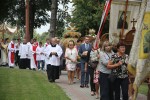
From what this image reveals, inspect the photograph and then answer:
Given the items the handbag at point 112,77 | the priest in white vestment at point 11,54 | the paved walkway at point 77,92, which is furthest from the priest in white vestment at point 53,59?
the priest in white vestment at point 11,54

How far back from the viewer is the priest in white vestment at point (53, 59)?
60.9 ft

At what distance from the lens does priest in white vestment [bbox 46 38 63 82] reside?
1855 cm

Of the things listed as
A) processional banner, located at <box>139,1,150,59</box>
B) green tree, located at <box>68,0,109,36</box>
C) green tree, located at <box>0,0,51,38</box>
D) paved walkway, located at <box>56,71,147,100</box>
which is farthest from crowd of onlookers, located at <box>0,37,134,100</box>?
green tree, located at <box>0,0,51,38</box>

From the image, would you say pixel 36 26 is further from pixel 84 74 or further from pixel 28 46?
pixel 84 74

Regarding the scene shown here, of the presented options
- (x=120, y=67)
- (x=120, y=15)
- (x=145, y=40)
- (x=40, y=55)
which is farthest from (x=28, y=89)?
(x=40, y=55)

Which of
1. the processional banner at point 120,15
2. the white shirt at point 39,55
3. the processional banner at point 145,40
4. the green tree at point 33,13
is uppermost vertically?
the green tree at point 33,13

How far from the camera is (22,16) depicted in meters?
43.8

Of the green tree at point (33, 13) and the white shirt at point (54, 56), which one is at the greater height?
the green tree at point (33, 13)

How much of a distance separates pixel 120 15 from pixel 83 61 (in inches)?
121

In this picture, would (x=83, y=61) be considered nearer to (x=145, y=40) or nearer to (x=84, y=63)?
(x=84, y=63)

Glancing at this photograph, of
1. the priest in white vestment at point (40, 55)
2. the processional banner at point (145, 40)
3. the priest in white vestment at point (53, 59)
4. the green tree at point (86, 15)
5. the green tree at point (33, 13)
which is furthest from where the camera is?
the green tree at point (33, 13)

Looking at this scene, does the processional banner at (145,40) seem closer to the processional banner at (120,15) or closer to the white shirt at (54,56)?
the processional banner at (120,15)

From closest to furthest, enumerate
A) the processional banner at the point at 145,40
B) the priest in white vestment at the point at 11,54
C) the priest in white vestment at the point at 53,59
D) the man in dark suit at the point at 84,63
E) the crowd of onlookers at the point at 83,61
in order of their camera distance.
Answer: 1. the processional banner at the point at 145,40
2. the crowd of onlookers at the point at 83,61
3. the man in dark suit at the point at 84,63
4. the priest in white vestment at the point at 53,59
5. the priest in white vestment at the point at 11,54

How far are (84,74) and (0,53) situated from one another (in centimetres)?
1172
